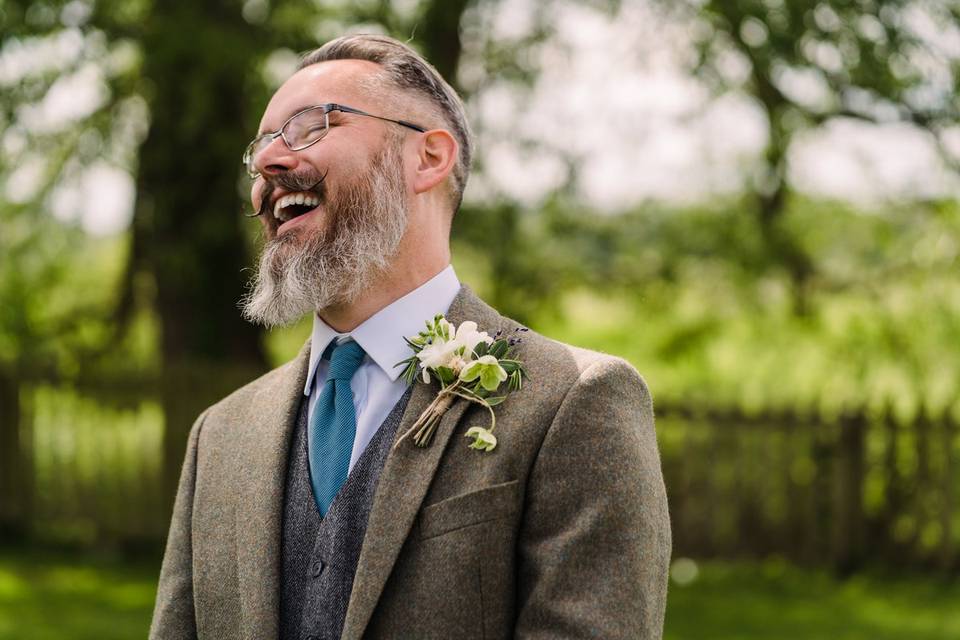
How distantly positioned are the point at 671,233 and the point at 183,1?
4006 mm

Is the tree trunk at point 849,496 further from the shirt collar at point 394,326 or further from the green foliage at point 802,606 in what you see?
the shirt collar at point 394,326

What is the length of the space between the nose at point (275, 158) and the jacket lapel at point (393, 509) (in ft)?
1.82

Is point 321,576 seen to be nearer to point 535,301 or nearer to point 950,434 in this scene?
point 535,301

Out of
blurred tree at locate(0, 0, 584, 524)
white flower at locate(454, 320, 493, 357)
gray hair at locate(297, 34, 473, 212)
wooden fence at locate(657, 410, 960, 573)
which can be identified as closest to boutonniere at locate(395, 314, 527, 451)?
white flower at locate(454, 320, 493, 357)

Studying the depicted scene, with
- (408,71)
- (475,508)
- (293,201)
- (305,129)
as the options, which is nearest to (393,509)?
(475,508)

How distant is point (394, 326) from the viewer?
2023mm

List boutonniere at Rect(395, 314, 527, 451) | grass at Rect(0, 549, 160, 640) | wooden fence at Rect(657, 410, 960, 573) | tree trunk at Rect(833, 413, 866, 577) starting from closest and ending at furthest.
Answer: boutonniere at Rect(395, 314, 527, 451) < grass at Rect(0, 549, 160, 640) < wooden fence at Rect(657, 410, 960, 573) < tree trunk at Rect(833, 413, 866, 577)

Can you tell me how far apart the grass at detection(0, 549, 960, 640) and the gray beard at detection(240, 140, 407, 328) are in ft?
15.9

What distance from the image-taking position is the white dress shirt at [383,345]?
77.6 inches

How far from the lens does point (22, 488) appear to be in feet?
29.0

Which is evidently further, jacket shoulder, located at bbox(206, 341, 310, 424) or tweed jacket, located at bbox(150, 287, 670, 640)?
jacket shoulder, located at bbox(206, 341, 310, 424)

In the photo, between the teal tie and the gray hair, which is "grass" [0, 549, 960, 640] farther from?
the gray hair

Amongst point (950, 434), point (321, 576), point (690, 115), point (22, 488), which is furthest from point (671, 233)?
point (321, 576)

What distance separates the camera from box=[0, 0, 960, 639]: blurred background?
7.04 meters
